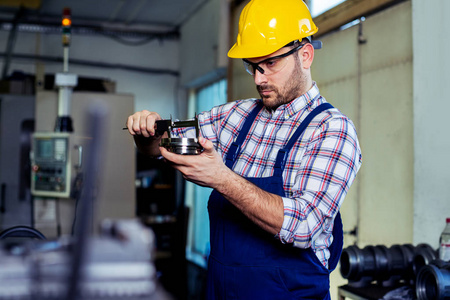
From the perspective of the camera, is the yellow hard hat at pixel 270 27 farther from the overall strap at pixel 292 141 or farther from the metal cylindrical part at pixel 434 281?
→ the metal cylindrical part at pixel 434 281

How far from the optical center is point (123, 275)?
1.65 ft

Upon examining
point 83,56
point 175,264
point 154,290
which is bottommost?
point 175,264

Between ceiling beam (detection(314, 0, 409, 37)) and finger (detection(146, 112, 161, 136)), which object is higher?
ceiling beam (detection(314, 0, 409, 37))

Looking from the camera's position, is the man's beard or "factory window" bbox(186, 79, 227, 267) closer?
the man's beard

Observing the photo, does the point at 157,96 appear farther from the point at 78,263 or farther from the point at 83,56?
the point at 78,263

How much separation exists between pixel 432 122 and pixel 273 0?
1.09 m

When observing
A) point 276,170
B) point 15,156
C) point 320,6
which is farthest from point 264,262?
point 15,156

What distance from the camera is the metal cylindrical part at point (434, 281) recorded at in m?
1.54

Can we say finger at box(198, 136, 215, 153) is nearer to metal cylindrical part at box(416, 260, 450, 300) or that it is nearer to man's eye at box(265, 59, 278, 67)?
man's eye at box(265, 59, 278, 67)

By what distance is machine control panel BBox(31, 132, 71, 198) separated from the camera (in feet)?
11.0

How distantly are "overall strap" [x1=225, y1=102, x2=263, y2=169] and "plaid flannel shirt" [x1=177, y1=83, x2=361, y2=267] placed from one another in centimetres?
1

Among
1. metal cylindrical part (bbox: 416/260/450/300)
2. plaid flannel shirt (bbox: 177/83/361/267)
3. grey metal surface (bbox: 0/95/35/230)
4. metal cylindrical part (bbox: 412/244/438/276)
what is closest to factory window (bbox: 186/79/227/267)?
grey metal surface (bbox: 0/95/35/230)

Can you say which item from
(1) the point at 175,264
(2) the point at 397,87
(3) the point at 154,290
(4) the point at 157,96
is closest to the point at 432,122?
(2) the point at 397,87

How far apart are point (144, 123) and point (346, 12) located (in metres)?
1.90
